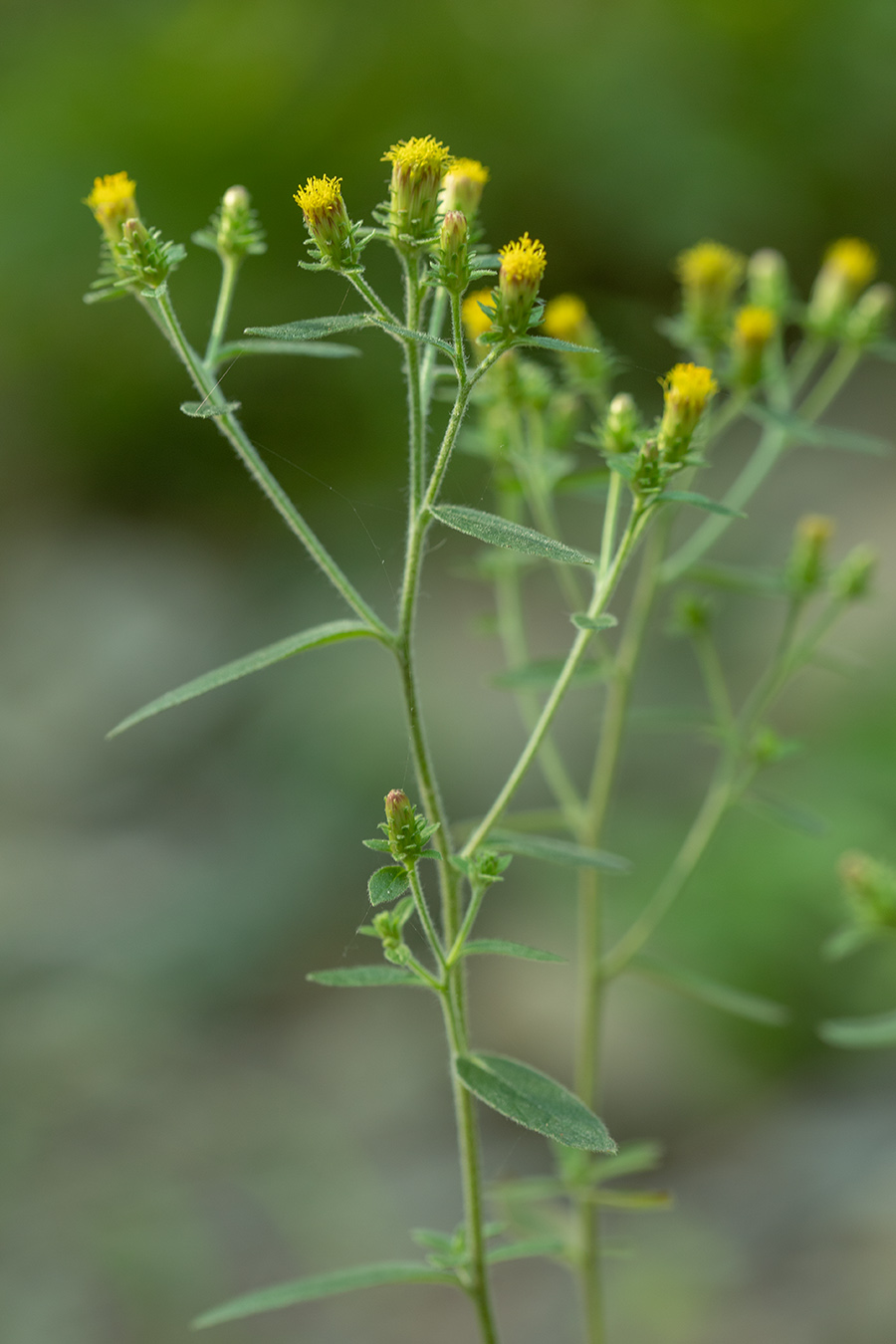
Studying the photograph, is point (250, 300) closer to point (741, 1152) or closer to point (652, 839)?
point (652, 839)

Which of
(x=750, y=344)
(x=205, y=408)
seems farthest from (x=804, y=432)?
(x=205, y=408)

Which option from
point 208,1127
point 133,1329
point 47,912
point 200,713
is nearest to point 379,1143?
point 208,1127

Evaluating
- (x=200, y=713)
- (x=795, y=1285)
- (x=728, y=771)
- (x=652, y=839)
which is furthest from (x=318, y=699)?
(x=728, y=771)

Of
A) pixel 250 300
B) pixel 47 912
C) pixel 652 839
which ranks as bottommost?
pixel 47 912

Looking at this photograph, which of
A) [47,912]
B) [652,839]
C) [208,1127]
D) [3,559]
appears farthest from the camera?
[3,559]

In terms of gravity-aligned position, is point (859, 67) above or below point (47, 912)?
above

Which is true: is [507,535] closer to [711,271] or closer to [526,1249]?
[526,1249]

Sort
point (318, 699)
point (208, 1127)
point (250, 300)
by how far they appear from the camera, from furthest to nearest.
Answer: point (250, 300) → point (318, 699) → point (208, 1127)

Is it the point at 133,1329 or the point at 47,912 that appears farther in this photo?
the point at 47,912
